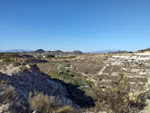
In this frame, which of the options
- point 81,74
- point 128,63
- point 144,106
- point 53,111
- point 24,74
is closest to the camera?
point 53,111

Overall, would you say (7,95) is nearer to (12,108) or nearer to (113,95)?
(12,108)

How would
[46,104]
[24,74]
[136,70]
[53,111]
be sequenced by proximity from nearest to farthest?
[53,111], [46,104], [24,74], [136,70]

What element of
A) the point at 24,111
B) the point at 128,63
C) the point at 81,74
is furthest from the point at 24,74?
the point at 128,63

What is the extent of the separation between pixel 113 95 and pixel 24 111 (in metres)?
3.72

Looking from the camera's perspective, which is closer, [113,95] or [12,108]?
[12,108]

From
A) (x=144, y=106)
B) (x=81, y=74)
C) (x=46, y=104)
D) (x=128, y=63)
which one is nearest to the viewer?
(x=46, y=104)

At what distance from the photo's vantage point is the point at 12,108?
14.8 ft

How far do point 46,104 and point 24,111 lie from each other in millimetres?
903

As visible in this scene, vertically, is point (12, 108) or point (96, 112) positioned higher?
point (12, 108)

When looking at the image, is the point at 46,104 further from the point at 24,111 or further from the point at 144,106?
the point at 144,106

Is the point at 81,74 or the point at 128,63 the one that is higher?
the point at 128,63

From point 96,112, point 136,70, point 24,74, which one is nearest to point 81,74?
point 136,70

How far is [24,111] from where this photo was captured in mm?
4703

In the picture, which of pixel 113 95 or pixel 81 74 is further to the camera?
pixel 81 74
